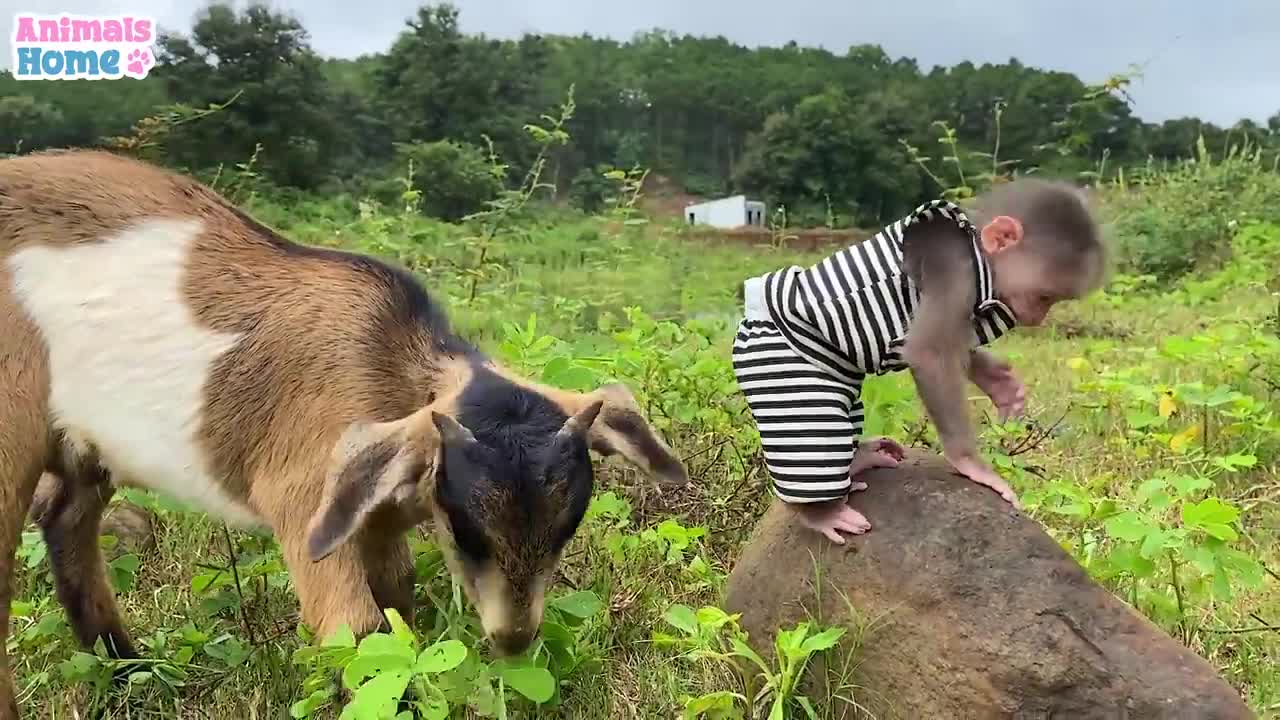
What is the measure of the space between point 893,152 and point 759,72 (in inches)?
416

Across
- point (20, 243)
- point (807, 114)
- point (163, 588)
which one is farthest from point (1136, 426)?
point (807, 114)

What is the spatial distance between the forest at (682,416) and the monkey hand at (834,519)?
6cm

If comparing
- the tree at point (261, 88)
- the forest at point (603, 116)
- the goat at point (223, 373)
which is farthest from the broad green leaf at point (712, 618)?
the tree at point (261, 88)

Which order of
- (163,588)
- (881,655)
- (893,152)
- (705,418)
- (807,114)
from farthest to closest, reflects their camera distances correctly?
(807,114) → (893,152) → (705,418) → (163,588) → (881,655)

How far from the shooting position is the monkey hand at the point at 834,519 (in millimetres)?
2709

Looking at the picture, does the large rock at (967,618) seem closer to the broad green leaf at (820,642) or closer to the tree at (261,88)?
the broad green leaf at (820,642)

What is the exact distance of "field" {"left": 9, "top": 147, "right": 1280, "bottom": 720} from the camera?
8.79ft

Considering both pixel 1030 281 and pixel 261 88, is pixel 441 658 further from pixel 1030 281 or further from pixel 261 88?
pixel 261 88

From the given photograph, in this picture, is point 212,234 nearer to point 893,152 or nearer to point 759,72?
point 893,152

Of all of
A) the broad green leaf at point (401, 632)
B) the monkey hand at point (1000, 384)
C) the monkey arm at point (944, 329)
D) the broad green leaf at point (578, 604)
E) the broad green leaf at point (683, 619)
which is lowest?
the broad green leaf at point (578, 604)

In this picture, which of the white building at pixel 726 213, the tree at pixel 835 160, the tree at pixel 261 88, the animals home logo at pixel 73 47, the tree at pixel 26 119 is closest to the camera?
the animals home logo at pixel 73 47

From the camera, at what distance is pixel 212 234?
3.08 metres

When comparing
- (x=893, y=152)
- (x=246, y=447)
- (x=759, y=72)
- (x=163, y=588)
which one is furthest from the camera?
(x=759, y=72)

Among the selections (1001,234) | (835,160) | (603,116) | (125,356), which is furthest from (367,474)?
(603,116)
